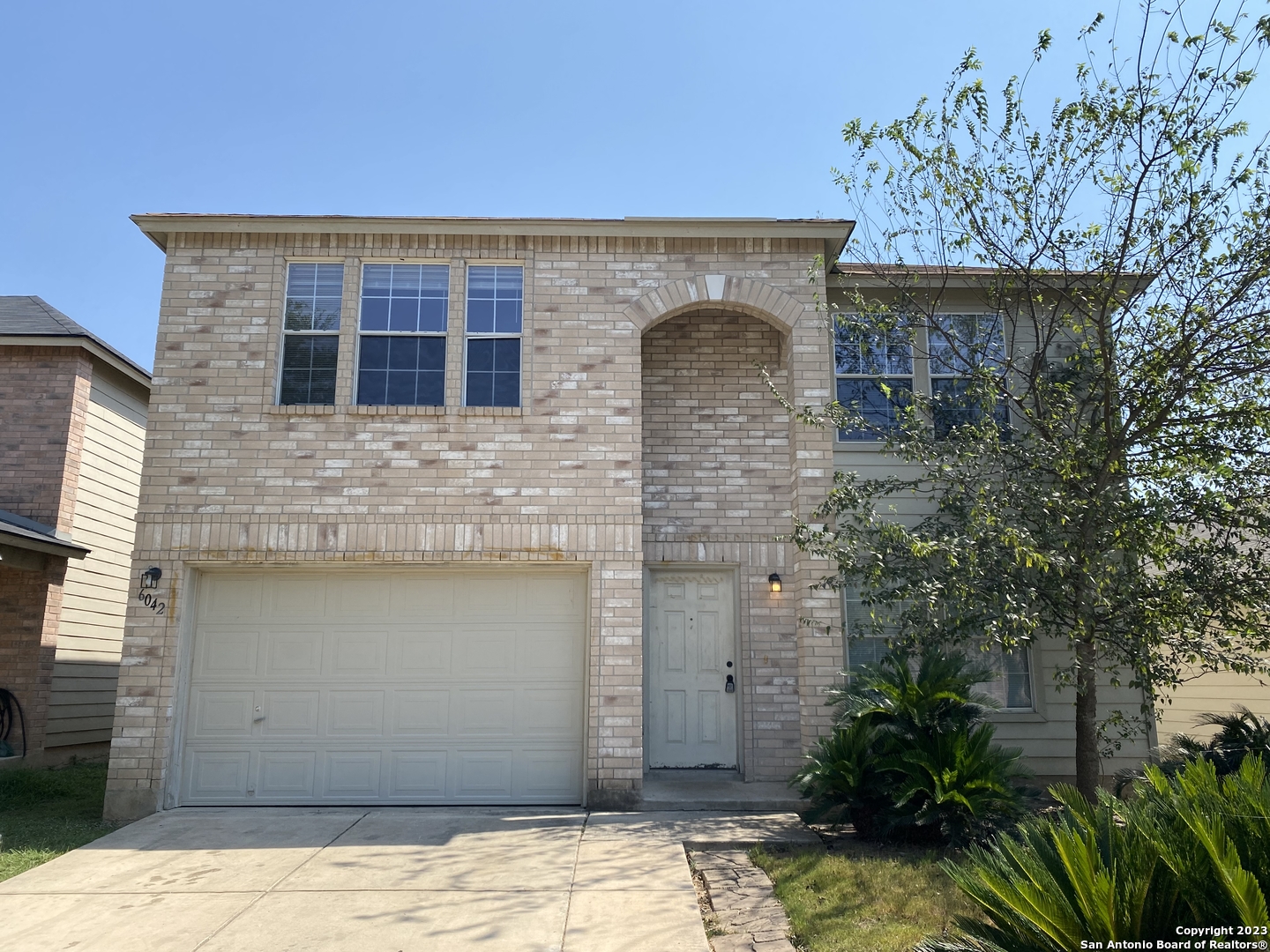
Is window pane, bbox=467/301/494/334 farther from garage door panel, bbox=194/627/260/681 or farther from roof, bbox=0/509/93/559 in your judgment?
roof, bbox=0/509/93/559

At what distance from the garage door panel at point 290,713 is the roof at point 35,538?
154 inches

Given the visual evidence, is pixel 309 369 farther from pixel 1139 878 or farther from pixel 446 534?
pixel 1139 878

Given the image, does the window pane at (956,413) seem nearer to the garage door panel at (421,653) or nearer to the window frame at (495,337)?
the window frame at (495,337)

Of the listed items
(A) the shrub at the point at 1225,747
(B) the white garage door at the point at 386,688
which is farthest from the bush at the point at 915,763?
(B) the white garage door at the point at 386,688

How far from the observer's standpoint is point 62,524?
1197 centimetres

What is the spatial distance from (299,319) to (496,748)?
4888mm

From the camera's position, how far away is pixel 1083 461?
7645 mm

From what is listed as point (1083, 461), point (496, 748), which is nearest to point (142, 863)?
→ point (496, 748)

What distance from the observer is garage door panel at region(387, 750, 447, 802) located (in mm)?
8914

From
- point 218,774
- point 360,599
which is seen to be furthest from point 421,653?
point 218,774

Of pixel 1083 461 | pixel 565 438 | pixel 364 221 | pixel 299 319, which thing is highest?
pixel 364 221

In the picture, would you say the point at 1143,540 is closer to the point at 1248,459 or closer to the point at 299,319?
the point at 1248,459

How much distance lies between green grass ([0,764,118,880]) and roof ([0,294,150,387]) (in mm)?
5473

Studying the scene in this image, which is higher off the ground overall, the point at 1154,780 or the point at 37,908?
the point at 1154,780
